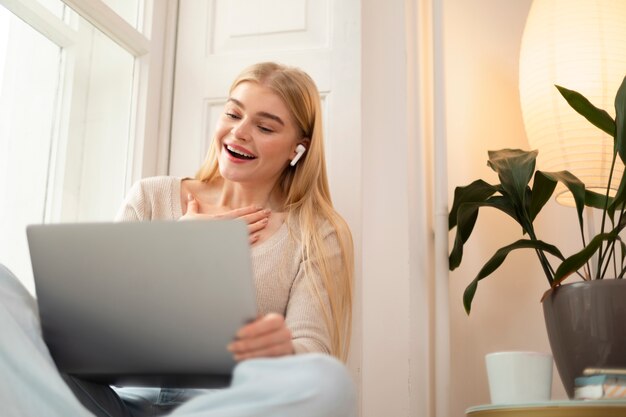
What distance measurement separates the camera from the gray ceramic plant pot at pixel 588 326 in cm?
143

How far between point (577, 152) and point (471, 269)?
1.34 ft

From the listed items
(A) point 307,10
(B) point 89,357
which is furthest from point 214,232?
(A) point 307,10

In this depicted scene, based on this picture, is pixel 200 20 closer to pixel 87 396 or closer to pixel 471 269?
pixel 471 269

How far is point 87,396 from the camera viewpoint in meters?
1.00

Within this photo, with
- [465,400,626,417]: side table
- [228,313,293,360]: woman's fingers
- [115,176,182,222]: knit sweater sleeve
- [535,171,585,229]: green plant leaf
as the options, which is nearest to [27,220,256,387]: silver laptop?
[228,313,293,360]: woman's fingers

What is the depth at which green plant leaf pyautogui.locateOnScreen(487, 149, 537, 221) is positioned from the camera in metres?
1.62

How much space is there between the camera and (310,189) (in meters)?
1.64

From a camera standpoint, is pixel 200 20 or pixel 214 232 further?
pixel 200 20

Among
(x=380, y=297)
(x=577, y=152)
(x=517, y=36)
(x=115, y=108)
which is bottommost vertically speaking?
(x=380, y=297)

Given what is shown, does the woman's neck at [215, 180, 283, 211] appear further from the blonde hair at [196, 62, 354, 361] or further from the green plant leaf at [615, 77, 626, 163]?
the green plant leaf at [615, 77, 626, 163]

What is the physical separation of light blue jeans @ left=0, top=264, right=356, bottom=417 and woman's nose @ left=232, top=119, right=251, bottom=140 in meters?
0.74

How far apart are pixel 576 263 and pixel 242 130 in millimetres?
708

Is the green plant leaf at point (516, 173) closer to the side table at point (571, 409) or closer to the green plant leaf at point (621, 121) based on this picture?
the green plant leaf at point (621, 121)

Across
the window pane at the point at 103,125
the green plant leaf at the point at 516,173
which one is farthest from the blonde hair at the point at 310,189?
the green plant leaf at the point at 516,173
